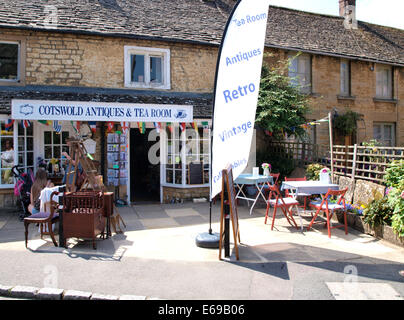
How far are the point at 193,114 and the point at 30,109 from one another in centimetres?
439

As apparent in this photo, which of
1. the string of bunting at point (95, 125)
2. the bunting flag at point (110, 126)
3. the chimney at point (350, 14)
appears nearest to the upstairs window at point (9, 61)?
the string of bunting at point (95, 125)

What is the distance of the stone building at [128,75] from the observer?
1007 centimetres

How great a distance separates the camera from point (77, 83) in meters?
10.7

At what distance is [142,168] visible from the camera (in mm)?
14094

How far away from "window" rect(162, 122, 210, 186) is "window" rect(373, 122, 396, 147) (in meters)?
8.84

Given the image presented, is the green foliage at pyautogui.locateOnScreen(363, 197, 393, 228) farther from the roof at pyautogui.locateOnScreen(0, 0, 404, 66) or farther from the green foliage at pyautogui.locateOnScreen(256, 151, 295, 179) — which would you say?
the roof at pyautogui.locateOnScreen(0, 0, 404, 66)

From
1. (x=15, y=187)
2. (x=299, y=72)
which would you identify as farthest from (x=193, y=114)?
(x=299, y=72)

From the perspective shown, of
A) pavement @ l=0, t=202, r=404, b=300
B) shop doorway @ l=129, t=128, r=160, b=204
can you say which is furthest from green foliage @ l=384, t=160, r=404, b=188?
shop doorway @ l=129, t=128, r=160, b=204

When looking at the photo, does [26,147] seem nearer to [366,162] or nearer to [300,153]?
[300,153]

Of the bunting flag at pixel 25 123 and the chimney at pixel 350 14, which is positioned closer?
the bunting flag at pixel 25 123

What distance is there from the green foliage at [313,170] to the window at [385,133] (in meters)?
7.21

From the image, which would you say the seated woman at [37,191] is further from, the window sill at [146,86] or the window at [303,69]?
the window at [303,69]

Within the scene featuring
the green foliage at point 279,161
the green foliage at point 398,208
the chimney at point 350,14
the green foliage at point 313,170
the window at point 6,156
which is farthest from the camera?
the chimney at point 350,14

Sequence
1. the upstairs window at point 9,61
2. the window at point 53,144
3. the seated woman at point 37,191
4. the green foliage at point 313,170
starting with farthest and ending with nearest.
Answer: the upstairs window at point 9,61, the window at point 53,144, the green foliage at point 313,170, the seated woman at point 37,191
